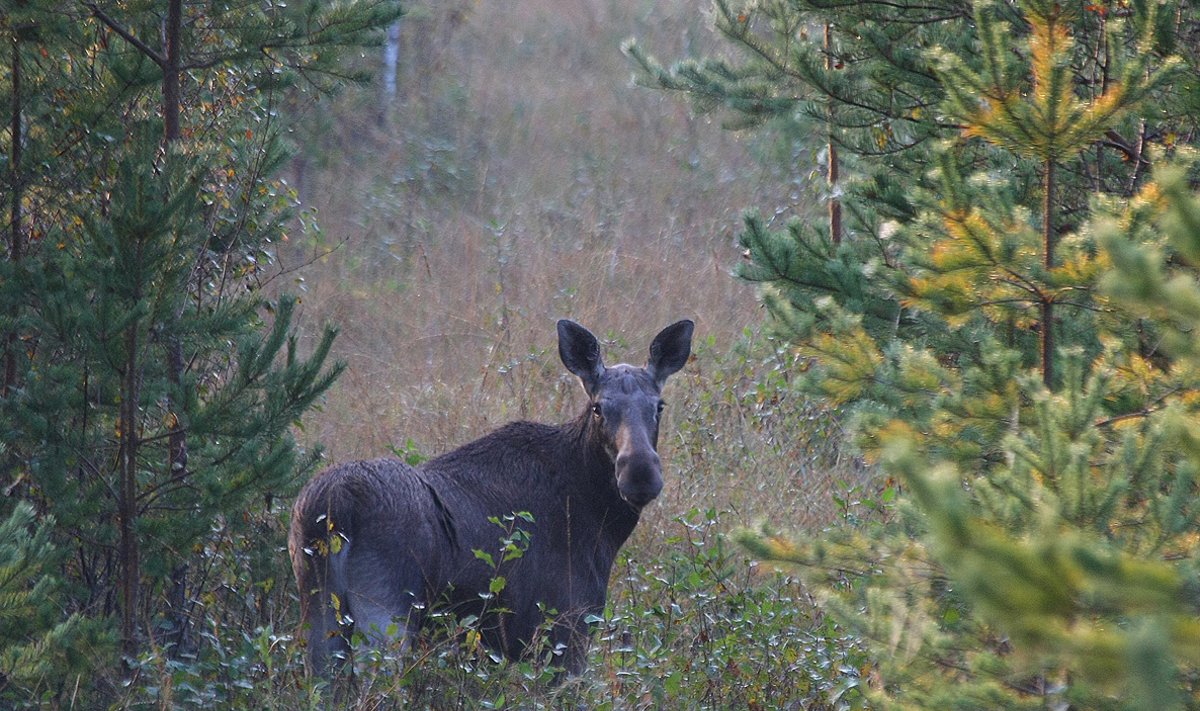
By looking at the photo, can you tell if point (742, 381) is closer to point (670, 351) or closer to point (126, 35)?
point (670, 351)

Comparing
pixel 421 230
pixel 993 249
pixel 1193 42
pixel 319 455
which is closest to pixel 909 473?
pixel 993 249

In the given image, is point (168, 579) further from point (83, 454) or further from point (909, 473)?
point (909, 473)

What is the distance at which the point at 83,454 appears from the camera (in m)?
5.68

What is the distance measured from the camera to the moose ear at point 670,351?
775 centimetres

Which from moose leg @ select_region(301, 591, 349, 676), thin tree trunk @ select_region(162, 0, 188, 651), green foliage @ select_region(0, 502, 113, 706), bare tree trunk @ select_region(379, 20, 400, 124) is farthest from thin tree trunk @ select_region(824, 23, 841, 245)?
bare tree trunk @ select_region(379, 20, 400, 124)

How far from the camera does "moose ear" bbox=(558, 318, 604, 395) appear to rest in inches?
296

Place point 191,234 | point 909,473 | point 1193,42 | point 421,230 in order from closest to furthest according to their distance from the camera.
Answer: point 909,473
point 191,234
point 1193,42
point 421,230

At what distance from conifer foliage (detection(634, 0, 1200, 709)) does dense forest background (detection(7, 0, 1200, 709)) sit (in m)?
0.01

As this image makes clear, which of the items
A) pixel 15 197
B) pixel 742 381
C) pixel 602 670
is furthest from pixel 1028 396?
pixel 742 381

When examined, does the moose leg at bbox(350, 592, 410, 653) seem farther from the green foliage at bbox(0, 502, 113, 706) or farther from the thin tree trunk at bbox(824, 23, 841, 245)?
the thin tree trunk at bbox(824, 23, 841, 245)


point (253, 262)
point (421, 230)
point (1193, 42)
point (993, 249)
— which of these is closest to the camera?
point (993, 249)

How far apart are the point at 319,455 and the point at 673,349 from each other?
2689 mm

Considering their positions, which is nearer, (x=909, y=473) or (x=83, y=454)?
(x=909, y=473)

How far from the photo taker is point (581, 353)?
7.62m
